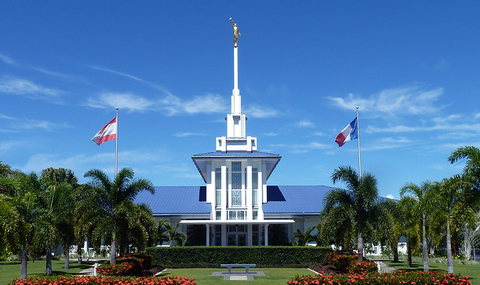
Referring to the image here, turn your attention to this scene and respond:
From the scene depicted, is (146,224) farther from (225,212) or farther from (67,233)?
(225,212)

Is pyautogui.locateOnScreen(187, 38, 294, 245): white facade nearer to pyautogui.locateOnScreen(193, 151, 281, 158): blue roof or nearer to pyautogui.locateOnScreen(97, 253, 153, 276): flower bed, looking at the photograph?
pyautogui.locateOnScreen(193, 151, 281, 158): blue roof

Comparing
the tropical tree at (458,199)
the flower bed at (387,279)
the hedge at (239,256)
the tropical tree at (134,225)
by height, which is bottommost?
the hedge at (239,256)

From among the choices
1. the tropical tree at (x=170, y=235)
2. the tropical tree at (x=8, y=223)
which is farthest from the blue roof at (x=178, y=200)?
the tropical tree at (x=8, y=223)

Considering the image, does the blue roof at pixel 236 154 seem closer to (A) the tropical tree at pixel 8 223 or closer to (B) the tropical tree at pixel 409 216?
(B) the tropical tree at pixel 409 216

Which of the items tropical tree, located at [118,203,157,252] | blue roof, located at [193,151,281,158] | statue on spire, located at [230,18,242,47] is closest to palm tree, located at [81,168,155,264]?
tropical tree, located at [118,203,157,252]

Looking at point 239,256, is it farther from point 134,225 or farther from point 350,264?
point 134,225

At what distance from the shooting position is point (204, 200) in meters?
41.1

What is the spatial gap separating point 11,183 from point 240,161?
70.0 feet

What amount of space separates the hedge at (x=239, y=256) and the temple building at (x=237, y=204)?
383 cm

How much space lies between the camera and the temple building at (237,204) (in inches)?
1441

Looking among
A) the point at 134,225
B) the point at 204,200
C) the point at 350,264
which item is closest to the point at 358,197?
the point at 350,264

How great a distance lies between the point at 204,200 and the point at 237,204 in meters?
5.16

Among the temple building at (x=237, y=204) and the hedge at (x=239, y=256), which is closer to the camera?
the hedge at (x=239, y=256)

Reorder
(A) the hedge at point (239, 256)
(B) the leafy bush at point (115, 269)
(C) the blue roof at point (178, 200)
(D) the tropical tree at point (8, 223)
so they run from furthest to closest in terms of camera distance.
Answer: (C) the blue roof at point (178, 200) < (A) the hedge at point (239, 256) < (B) the leafy bush at point (115, 269) < (D) the tropical tree at point (8, 223)
